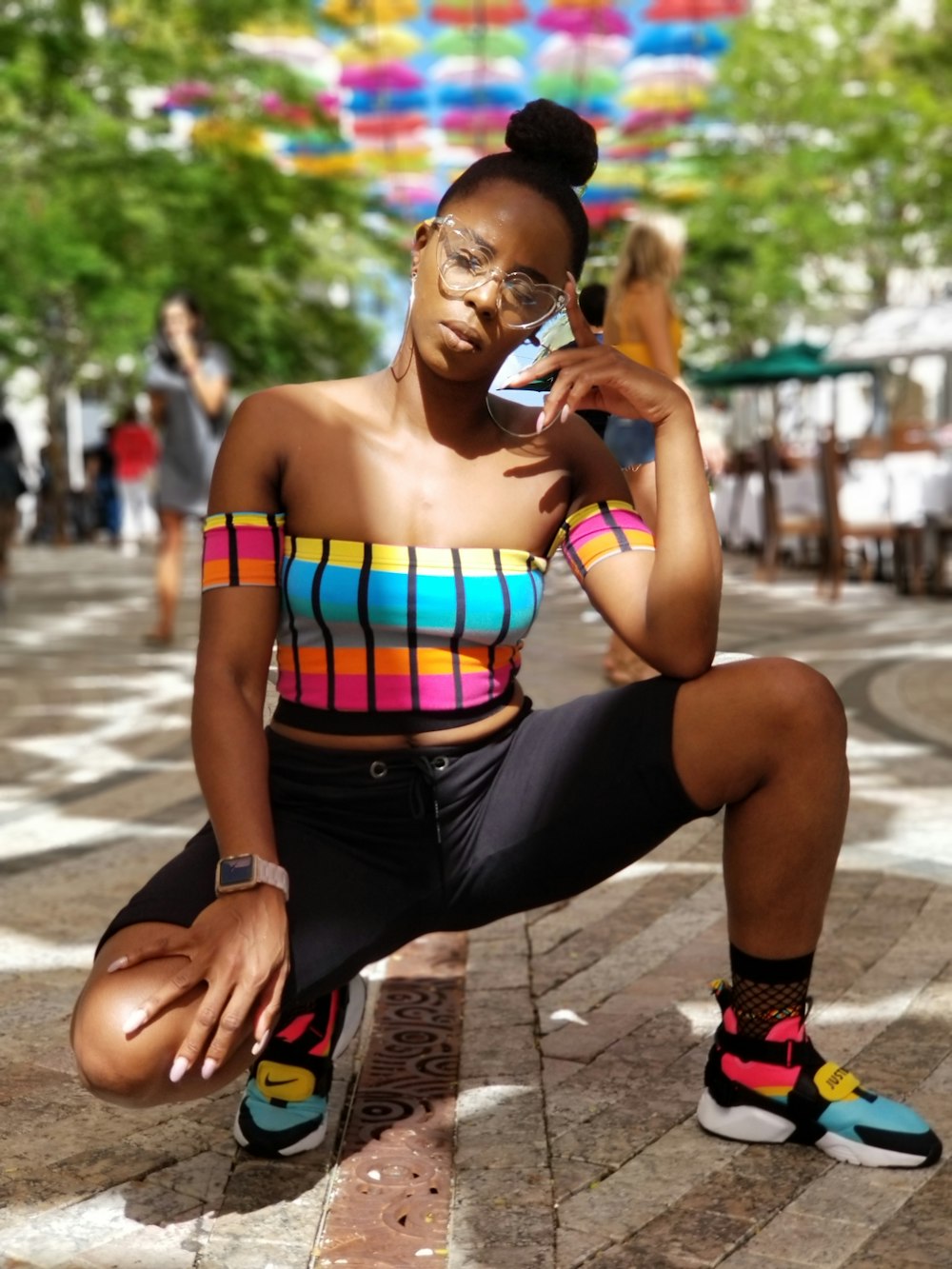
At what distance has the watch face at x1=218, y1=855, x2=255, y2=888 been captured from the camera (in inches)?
90.9

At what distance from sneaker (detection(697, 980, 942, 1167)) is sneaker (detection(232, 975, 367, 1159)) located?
60cm

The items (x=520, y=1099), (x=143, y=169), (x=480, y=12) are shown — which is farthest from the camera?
(x=480, y=12)

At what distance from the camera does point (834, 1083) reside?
266cm

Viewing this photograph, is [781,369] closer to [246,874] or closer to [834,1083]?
[834,1083]

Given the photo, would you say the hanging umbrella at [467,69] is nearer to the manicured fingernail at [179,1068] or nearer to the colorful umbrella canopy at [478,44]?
the colorful umbrella canopy at [478,44]

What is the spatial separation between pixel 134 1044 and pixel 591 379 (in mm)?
1155

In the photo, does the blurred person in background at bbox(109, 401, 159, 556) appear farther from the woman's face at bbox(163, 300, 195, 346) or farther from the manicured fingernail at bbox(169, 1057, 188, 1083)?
the manicured fingernail at bbox(169, 1057, 188, 1083)

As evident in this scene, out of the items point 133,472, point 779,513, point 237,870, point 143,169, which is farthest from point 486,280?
point 133,472

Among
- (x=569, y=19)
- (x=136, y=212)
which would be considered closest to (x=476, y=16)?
(x=569, y=19)

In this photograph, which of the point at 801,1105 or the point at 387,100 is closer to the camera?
the point at 801,1105

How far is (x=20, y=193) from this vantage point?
50.2 ft

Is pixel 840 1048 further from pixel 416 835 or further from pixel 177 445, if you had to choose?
pixel 177 445

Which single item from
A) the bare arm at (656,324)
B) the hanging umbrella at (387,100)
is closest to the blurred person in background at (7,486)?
the bare arm at (656,324)

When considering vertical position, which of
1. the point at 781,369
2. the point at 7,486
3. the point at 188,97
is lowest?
the point at 7,486
